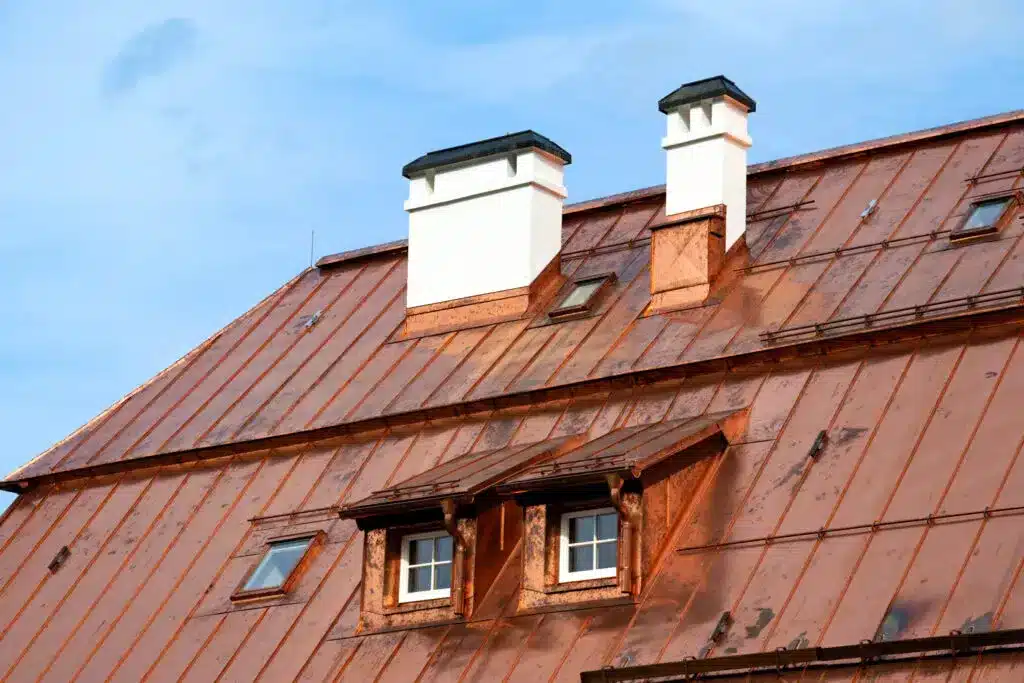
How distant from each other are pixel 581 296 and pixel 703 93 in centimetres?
298

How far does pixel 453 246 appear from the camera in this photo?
29719 mm

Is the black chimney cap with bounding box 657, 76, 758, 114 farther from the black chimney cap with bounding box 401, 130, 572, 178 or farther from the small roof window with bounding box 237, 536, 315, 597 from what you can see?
the small roof window with bounding box 237, 536, 315, 597

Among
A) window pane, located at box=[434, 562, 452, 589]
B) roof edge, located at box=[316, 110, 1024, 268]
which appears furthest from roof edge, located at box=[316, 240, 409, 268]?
window pane, located at box=[434, 562, 452, 589]

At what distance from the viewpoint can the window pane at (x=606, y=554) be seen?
22812 mm

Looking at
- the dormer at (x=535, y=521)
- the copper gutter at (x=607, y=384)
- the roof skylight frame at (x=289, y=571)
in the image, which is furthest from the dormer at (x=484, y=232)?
the dormer at (x=535, y=521)

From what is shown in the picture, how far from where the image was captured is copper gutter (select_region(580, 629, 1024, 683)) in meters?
18.9

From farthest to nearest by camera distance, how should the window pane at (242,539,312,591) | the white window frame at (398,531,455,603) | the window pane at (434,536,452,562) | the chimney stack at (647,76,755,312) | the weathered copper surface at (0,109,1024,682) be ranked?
the chimney stack at (647,76,755,312)
the window pane at (242,539,312,591)
the window pane at (434,536,452,562)
the white window frame at (398,531,455,603)
the weathered copper surface at (0,109,1024,682)

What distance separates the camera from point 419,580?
79.6ft

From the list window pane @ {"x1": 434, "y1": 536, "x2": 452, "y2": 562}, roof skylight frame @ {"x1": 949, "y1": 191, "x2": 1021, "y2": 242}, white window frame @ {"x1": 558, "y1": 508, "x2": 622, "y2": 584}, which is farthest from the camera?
roof skylight frame @ {"x1": 949, "y1": 191, "x2": 1021, "y2": 242}

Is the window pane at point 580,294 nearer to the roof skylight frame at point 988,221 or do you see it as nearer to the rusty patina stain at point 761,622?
the roof skylight frame at point 988,221

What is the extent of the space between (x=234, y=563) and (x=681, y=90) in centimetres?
819

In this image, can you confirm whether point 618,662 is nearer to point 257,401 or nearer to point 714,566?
point 714,566

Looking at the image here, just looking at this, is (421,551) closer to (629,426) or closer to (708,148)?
(629,426)

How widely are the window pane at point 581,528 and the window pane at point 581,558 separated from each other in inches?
3.8
